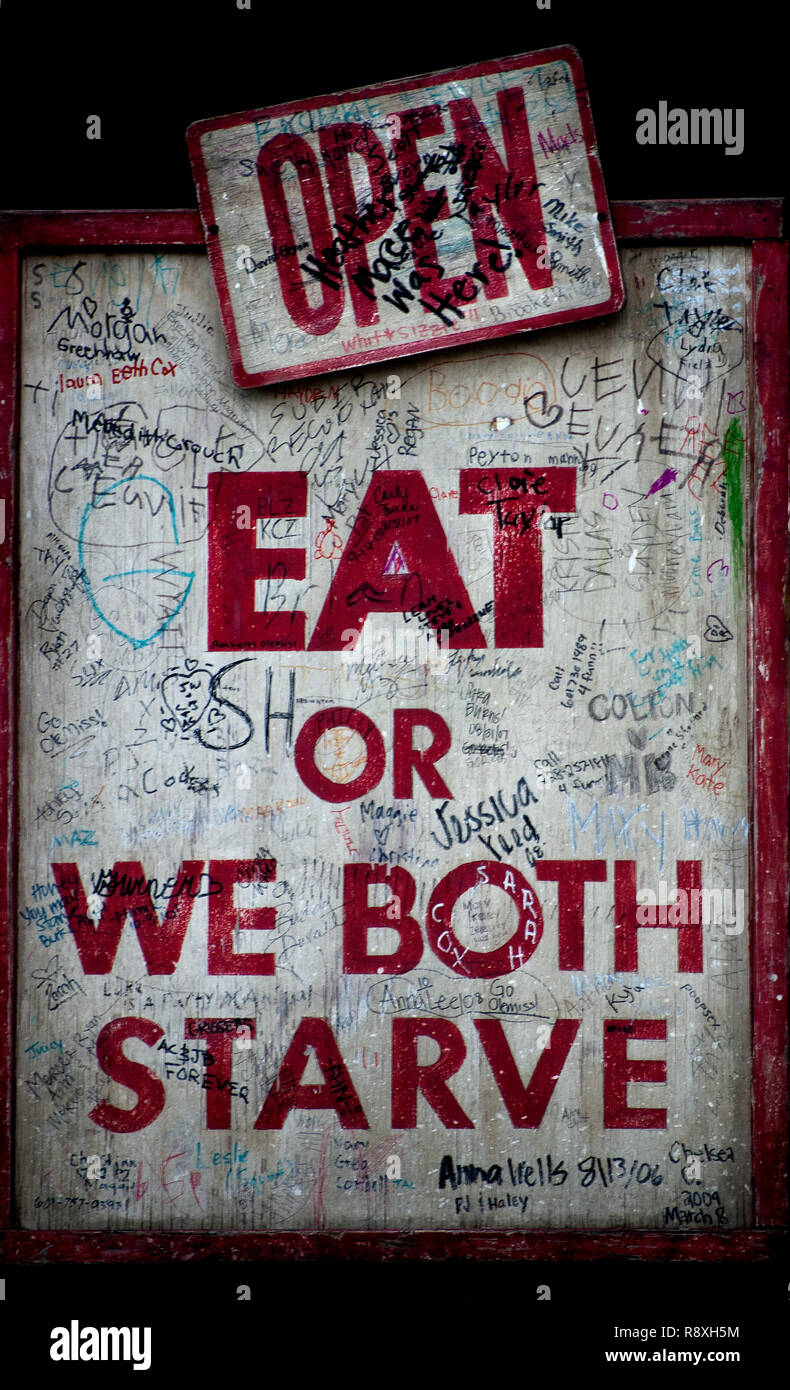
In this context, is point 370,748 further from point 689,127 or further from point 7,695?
point 689,127

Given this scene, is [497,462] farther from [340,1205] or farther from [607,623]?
[340,1205]

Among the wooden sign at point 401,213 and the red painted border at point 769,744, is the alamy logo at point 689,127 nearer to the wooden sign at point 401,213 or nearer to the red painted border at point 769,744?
the wooden sign at point 401,213

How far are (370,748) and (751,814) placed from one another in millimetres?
1258

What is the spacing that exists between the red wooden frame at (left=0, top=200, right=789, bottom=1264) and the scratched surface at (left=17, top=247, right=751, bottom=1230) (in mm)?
58

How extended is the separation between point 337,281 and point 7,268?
3.53 ft

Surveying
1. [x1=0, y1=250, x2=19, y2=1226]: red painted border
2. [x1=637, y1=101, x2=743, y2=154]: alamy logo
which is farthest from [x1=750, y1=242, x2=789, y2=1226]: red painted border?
[x1=0, y1=250, x2=19, y2=1226]: red painted border

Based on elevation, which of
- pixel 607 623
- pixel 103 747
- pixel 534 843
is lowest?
pixel 534 843

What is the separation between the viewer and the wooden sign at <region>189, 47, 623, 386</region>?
126 inches

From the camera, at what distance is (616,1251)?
315 cm
